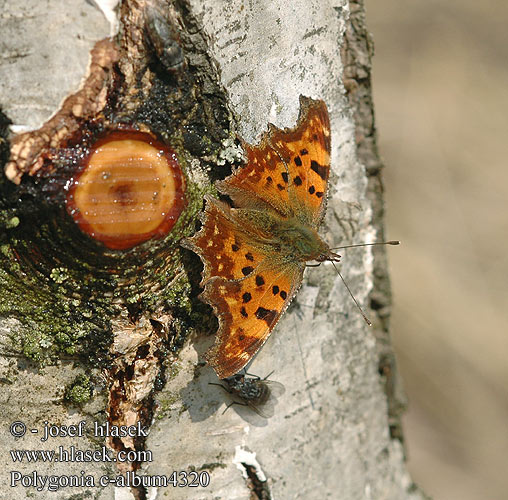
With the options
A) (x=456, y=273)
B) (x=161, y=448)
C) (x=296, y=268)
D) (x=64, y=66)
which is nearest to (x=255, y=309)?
(x=296, y=268)

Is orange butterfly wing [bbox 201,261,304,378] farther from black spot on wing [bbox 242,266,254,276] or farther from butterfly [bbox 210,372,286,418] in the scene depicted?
butterfly [bbox 210,372,286,418]

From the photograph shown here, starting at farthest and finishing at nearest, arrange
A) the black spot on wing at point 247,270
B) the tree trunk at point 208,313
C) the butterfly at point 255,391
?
the black spot on wing at point 247,270 < the butterfly at point 255,391 < the tree trunk at point 208,313

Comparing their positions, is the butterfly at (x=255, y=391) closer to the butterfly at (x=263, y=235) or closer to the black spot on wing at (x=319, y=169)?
the butterfly at (x=263, y=235)

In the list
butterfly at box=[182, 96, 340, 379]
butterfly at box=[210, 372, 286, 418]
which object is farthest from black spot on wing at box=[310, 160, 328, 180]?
butterfly at box=[210, 372, 286, 418]

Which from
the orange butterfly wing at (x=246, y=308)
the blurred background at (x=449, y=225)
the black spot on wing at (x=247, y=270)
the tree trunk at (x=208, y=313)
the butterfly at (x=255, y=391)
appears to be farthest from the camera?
the blurred background at (x=449, y=225)

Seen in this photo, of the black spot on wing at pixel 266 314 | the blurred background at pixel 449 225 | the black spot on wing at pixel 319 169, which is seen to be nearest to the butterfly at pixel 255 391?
the black spot on wing at pixel 266 314

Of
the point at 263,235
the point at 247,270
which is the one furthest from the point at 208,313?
the point at 263,235
